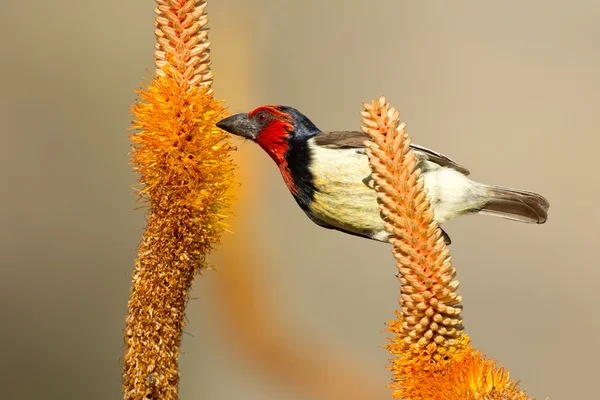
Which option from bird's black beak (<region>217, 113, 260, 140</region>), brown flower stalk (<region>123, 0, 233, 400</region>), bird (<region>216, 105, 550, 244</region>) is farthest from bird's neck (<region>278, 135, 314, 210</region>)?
brown flower stalk (<region>123, 0, 233, 400</region>)

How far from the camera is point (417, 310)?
0.91m

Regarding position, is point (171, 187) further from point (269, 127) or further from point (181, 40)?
point (269, 127)

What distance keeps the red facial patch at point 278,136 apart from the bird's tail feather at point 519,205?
516 millimetres

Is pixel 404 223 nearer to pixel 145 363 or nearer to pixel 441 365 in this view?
pixel 441 365

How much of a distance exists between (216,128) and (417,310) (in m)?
0.43

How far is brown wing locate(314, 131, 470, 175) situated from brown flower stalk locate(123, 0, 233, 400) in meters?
0.66

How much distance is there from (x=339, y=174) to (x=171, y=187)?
0.69 metres

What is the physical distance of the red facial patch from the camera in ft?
5.51

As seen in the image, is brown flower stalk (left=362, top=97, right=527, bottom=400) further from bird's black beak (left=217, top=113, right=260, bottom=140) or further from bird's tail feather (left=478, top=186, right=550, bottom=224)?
bird's tail feather (left=478, top=186, right=550, bottom=224)

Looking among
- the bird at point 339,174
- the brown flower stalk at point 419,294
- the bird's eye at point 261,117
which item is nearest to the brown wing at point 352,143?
the bird at point 339,174

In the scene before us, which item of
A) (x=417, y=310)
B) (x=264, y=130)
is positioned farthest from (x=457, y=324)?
(x=264, y=130)

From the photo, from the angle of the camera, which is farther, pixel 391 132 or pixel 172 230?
pixel 172 230

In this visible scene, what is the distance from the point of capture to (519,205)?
1.84 meters

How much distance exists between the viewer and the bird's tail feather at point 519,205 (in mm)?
1838
